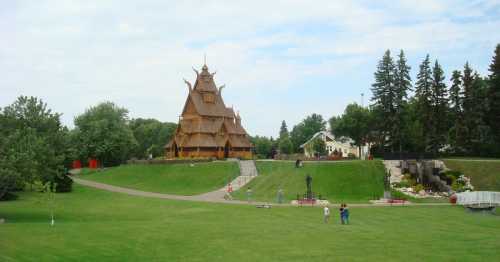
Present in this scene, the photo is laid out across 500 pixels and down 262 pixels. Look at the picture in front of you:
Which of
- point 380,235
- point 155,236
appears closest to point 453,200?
point 380,235

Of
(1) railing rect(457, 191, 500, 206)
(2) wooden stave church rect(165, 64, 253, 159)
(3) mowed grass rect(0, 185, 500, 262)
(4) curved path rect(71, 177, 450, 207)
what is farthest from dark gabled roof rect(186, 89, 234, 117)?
(1) railing rect(457, 191, 500, 206)

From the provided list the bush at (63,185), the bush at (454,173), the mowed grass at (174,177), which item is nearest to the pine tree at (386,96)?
the bush at (454,173)

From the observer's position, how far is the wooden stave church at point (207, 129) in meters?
82.0

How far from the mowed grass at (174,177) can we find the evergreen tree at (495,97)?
35.1 metres

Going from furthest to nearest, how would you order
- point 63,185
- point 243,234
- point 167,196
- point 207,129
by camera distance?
point 207,129 < point 63,185 < point 167,196 < point 243,234

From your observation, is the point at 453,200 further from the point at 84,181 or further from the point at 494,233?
the point at 84,181

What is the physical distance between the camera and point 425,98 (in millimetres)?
71875

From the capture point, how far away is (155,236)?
1097 inches

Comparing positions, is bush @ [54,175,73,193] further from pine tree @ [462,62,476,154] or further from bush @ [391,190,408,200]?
pine tree @ [462,62,476,154]

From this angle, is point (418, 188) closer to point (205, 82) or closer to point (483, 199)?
point (483, 199)

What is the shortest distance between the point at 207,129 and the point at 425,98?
34.0m

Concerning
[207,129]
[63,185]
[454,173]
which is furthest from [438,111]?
[63,185]

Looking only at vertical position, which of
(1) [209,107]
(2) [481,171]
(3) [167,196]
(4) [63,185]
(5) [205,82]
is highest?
(5) [205,82]

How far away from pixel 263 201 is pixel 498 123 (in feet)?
124
